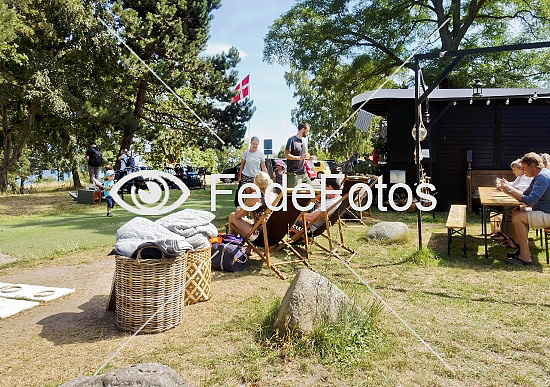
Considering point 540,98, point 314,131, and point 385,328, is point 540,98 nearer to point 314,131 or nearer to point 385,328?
point 385,328

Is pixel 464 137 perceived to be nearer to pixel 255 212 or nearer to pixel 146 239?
pixel 255 212

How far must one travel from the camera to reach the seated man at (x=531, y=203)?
4.92m

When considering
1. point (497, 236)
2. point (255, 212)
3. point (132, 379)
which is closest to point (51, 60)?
point (255, 212)

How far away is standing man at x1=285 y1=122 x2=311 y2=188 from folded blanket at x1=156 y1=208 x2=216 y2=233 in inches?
108

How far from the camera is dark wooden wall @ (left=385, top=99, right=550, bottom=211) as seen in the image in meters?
10.2

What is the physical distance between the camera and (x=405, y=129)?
10.4 metres

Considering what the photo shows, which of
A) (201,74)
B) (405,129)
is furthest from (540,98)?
(201,74)

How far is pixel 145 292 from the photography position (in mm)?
3090

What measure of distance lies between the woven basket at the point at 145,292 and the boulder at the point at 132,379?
112cm

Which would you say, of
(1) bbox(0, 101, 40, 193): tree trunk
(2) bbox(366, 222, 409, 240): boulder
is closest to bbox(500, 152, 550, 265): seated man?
(2) bbox(366, 222, 409, 240): boulder

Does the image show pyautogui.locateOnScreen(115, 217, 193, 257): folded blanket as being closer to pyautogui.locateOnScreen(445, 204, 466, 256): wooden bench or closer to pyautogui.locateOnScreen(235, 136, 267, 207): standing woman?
pyautogui.locateOnScreen(445, 204, 466, 256): wooden bench

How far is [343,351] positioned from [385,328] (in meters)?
0.53

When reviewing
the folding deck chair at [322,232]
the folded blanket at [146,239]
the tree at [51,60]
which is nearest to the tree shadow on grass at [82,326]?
the folded blanket at [146,239]

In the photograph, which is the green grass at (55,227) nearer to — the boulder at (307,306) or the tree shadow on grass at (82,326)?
the tree shadow on grass at (82,326)
